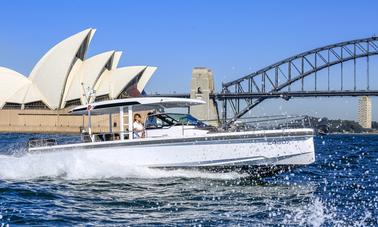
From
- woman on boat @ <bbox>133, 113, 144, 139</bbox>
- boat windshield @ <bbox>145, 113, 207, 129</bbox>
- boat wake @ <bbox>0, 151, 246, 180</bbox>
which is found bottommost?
boat wake @ <bbox>0, 151, 246, 180</bbox>

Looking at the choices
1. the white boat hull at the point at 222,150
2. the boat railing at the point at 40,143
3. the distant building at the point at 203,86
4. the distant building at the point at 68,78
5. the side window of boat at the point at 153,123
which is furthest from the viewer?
the distant building at the point at 203,86

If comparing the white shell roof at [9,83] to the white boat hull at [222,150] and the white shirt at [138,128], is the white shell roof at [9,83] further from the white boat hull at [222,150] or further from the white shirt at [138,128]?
the white boat hull at [222,150]

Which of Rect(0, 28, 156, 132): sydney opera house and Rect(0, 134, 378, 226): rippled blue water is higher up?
Rect(0, 28, 156, 132): sydney opera house

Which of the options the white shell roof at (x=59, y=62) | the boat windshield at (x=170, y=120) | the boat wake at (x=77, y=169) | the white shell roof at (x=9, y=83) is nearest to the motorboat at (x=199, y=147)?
the boat windshield at (x=170, y=120)

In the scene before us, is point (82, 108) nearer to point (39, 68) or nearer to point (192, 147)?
point (192, 147)

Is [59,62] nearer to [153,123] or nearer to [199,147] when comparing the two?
[153,123]

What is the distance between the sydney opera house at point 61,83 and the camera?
84750 millimetres

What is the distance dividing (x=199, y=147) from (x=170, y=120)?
161 cm

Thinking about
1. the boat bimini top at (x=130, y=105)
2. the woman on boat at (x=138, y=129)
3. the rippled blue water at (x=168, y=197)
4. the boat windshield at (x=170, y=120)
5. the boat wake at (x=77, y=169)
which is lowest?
the rippled blue water at (x=168, y=197)

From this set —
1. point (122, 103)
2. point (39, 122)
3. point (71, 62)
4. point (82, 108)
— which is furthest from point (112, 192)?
point (39, 122)

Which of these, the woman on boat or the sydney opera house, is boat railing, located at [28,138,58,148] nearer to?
the woman on boat

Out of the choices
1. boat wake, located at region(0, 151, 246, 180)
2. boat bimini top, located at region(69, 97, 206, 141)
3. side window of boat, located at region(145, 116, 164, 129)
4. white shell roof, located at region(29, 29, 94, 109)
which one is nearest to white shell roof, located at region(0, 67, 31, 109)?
white shell roof, located at region(29, 29, 94, 109)

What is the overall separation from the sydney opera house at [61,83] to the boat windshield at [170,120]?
6337cm

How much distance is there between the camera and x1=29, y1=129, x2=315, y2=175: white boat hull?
16072 millimetres
